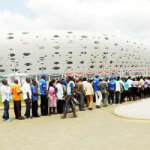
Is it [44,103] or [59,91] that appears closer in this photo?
[44,103]

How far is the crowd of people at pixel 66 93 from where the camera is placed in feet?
25.2

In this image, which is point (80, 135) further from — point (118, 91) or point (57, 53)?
point (57, 53)

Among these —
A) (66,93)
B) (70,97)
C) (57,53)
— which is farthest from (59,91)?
(57,53)

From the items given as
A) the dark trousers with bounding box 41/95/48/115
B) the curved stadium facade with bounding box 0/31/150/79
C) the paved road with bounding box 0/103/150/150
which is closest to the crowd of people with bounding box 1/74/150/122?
the dark trousers with bounding box 41/95/48/115

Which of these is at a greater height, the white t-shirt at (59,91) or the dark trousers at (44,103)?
the white t-shirt at (59,91)

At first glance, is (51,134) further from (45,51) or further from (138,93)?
(45,51)

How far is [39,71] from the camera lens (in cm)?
5903

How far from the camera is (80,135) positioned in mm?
5059

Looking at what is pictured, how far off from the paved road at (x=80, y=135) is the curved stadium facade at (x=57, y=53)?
4962 cm

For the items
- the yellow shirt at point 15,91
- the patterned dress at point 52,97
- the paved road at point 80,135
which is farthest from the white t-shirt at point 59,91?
the paved road at point 80,135

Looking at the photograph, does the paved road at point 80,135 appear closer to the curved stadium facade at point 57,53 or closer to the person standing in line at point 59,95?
the person standing in line at point 59,95

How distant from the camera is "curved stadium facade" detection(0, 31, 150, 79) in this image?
58362mm

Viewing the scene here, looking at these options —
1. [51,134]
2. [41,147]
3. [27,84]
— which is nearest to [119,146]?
[41,147]

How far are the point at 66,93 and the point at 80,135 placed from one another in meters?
3.75
